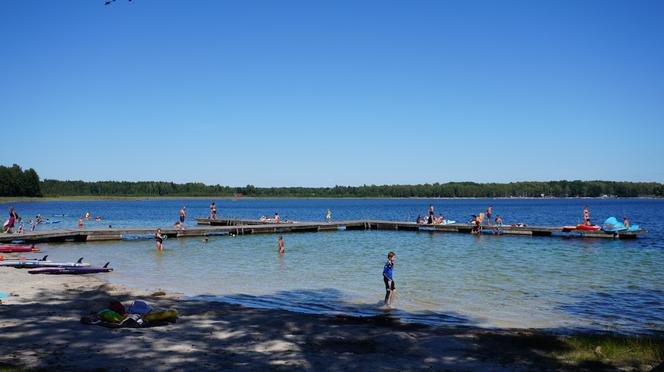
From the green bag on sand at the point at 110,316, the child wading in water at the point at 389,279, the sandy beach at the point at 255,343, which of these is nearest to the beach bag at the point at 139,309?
the green bag on sand at the point at 110,316

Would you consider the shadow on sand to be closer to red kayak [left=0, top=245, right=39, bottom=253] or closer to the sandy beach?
the sandy beach

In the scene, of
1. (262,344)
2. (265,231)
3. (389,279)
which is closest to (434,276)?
(389,279)

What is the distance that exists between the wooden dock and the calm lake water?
1.87 meters

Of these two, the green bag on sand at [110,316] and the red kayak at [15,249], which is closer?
the green bag on sand at [110,316]

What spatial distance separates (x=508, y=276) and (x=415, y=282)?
492 cm

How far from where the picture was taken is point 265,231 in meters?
50.4

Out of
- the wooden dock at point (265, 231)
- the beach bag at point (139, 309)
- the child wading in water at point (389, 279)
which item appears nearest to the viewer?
the beach bag at point (139, 309)

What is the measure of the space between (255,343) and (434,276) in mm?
14183

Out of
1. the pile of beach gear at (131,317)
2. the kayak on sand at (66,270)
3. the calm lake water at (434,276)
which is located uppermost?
the pile of beach gear at (131,317)

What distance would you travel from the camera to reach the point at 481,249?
3644 cm

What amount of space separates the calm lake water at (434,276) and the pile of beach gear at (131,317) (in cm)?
449

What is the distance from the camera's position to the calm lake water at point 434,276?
656 inches

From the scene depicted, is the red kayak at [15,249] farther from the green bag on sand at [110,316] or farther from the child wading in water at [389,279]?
the child wading in water at [389,279]

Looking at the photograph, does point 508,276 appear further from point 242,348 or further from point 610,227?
point 610,227
